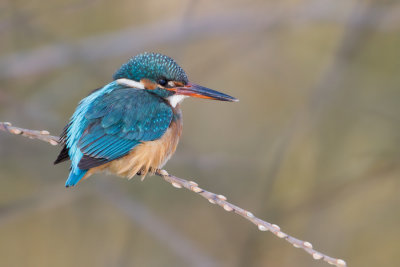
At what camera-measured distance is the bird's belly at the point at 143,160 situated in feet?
8.03

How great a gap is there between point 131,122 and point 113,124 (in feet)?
0.27

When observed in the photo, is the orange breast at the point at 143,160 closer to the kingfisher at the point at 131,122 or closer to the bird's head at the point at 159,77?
the kingfisher at the point at 131,122

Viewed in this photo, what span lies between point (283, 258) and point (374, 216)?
677 mm

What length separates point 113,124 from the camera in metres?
2.44

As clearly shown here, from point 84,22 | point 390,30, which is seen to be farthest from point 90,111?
point 390,30

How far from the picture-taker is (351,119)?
3740 mm

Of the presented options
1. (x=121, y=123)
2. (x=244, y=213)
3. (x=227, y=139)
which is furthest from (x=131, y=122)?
(x=227, y=139)

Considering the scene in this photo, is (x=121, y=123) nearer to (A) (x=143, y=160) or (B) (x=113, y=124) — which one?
(B) (x=113, y=124)

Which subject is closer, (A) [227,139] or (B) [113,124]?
(B) [113,124]

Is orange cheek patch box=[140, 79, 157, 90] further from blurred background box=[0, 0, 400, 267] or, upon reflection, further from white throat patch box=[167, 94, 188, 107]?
blurred background box=[0, 0, 400, 267]

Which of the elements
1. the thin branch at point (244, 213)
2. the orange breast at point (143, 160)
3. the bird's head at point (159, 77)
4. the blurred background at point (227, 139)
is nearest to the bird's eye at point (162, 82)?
the bird's head at point (159, 77)

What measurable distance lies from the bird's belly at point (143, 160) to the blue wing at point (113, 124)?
1.1 inches

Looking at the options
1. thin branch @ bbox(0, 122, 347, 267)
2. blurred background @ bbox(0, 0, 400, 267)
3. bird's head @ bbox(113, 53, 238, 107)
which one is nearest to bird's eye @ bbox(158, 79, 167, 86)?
bird's head @ bbox(113, 53, 238, 107)

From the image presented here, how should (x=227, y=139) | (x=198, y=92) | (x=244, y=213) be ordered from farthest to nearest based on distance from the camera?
(x=227, y=139) < (x=198, y=92) < (x=244, y=213)
